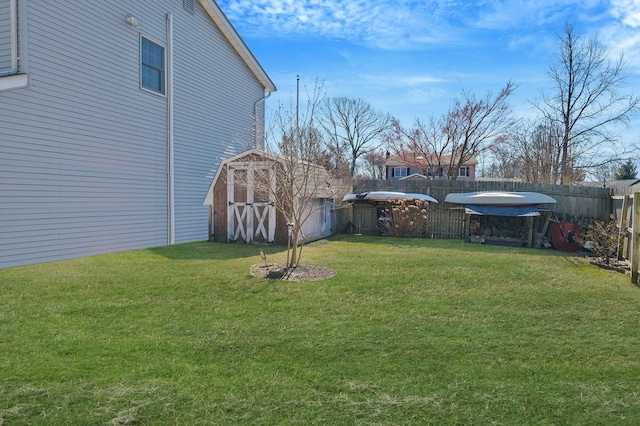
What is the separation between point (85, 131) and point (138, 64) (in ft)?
7.58

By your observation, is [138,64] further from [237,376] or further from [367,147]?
[367,147]

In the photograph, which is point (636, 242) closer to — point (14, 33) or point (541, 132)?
point (14, 33)

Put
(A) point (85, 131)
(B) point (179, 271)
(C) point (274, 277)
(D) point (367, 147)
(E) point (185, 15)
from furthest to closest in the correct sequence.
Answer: (D) point (367, 147)
(E) point (185, 15)
(A) point (85, 131)
(B) point (179, 271)
(C) point (274, 277)

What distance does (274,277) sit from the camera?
6.28 metres

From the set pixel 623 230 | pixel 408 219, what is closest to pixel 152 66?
pixel 408 219

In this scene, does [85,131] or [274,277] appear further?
[85,131]

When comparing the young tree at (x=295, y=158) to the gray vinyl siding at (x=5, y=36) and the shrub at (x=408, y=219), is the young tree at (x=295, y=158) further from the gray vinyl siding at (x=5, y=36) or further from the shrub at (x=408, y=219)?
the gray vinyl siding at (x=5, y=36)

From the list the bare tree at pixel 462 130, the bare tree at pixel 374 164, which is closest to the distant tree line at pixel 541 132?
the bare tree at pixel 462 130

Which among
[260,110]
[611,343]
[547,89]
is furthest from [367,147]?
[611,343]

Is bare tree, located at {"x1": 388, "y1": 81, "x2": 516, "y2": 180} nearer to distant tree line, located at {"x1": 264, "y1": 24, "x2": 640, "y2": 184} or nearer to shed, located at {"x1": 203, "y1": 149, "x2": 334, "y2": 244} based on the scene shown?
distant tree line, located at {"x1": 264, "y1": 24, "x2": 640, "y2": 184}

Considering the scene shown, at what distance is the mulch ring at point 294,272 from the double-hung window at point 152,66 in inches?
237

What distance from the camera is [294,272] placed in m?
6.61

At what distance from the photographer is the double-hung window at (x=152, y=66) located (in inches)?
388

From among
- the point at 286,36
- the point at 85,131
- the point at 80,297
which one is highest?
the point at 286,36
